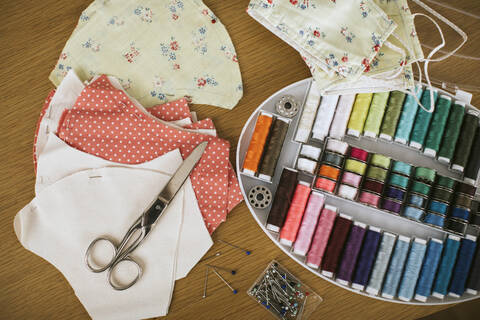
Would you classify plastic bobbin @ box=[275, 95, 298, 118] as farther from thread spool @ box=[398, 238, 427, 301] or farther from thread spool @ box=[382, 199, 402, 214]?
thread spool @ box=[398, 238, 427, 301]

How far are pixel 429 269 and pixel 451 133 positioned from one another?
0.49 m

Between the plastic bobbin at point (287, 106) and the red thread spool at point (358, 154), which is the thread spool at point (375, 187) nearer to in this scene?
the red thread spool at point (358, 154)

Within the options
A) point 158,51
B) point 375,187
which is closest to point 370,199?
point 375,187

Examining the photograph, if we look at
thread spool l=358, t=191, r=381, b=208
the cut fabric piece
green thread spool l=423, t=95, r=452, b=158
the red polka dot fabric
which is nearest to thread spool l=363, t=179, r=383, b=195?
thread spool l=358, t=191, r=381, b=208

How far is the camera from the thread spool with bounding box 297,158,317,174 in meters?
1.12

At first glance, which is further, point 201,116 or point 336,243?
point 201,116

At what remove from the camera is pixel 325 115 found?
3.76ft

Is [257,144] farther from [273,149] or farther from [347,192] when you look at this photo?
[347,192]

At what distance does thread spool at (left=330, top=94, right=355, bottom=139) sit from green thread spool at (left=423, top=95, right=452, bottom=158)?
30 centimetres

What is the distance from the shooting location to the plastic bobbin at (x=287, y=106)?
1165 mm

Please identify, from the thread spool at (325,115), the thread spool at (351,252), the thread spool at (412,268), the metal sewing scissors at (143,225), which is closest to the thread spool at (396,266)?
the thread spool at (412,268)

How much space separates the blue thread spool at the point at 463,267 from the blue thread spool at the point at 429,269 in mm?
77

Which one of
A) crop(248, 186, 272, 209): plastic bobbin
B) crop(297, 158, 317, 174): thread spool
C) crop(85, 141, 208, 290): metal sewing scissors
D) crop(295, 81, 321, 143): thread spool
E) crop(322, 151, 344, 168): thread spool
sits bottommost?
crop(85, 141, 208, 290): metal sewing scissors

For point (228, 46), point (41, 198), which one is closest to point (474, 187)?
point (228, 46)
